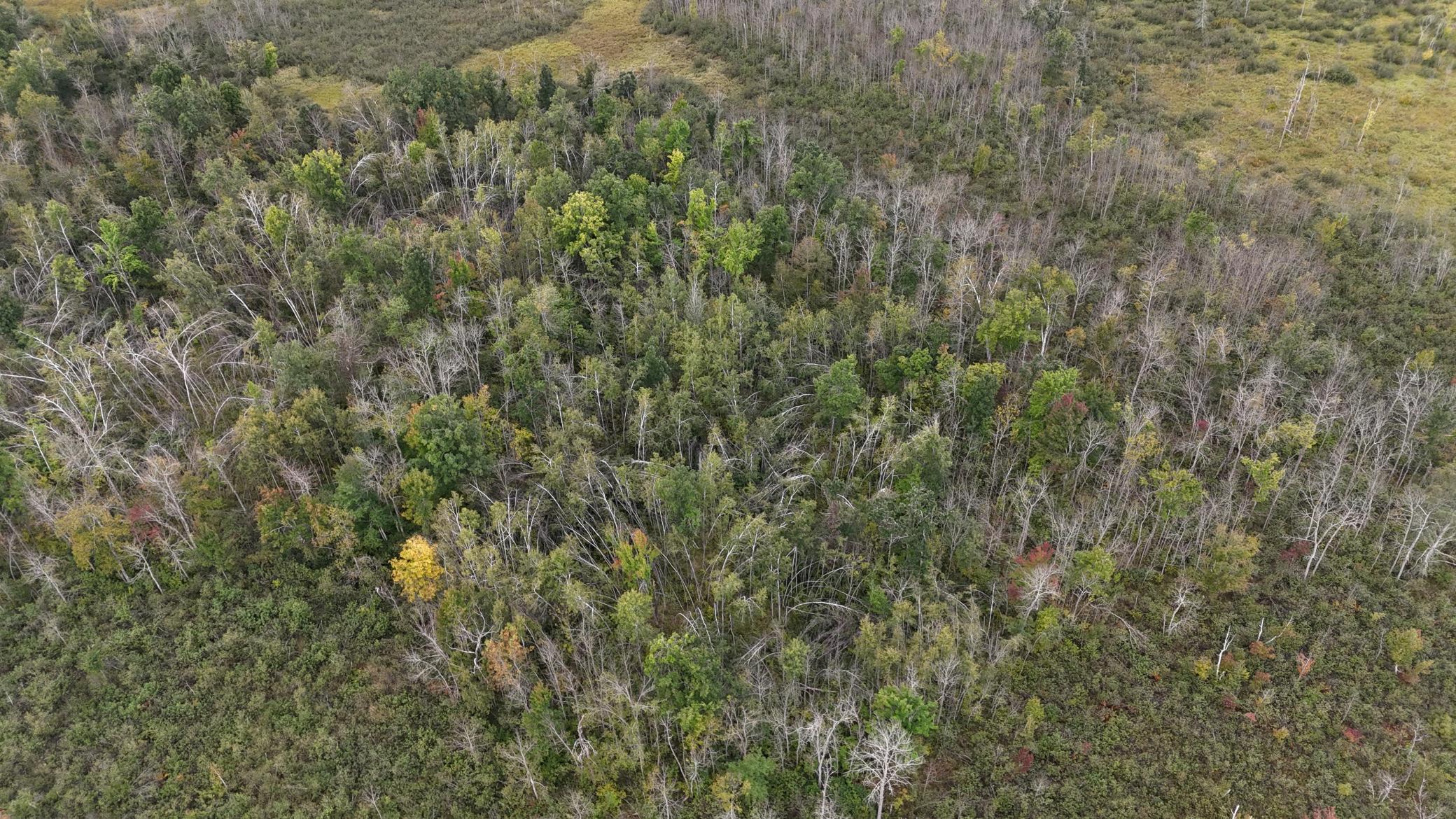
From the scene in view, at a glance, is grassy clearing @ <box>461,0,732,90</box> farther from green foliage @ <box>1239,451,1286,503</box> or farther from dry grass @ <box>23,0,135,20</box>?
green foliage @ <box>1239,451,1286,503</box>

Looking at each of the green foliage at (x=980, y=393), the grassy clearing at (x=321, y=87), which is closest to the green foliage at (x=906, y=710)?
the green foliage at (x=980, y=393)

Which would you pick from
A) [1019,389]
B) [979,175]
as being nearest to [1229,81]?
[979,175]

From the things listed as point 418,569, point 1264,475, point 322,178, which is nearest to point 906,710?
point 418,569

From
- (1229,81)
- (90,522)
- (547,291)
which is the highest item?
(1229,81)

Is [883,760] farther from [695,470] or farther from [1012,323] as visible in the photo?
[1012,323]

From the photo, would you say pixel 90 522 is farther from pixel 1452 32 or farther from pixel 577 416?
pixel 1452 32

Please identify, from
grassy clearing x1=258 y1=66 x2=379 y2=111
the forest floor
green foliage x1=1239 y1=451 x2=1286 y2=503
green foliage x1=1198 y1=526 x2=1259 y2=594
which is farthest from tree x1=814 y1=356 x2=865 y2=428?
grassy clearing x1=258 y1=66 x2=379 y2=111

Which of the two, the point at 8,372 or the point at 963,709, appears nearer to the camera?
the point at 963,709
